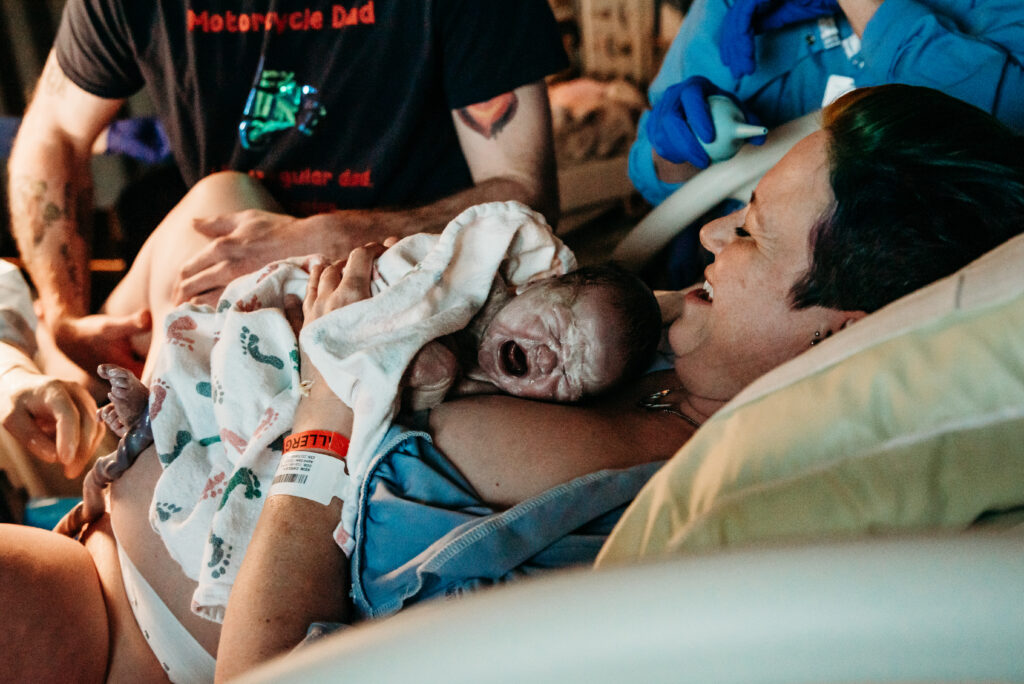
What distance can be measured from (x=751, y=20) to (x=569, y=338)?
0.97m

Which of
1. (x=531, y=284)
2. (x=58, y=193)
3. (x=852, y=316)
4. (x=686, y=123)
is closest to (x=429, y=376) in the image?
(x=531, y=284)

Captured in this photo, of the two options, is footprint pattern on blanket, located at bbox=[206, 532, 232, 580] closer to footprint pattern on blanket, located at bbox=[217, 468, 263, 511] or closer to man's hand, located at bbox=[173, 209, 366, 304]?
footprint pattern on blanket, located at bbox=[217, 468, 263, 511]

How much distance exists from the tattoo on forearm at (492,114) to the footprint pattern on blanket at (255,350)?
35.7 inches

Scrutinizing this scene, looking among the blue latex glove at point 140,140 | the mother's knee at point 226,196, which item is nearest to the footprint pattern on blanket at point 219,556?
the mother's knee at point 226,196

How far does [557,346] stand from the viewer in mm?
1129

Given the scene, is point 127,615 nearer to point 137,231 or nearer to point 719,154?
point 719,154

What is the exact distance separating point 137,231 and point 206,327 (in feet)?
4.65

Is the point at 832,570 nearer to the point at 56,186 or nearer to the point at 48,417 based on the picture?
the point at 48,417

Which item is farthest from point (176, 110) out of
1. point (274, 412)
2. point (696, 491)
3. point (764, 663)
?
point (764, 663)

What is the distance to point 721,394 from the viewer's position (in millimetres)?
1109

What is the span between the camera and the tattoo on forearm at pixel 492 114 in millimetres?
1794

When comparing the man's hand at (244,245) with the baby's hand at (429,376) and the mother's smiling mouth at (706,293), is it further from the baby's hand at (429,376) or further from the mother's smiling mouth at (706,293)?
the mother's smiling mouth at (706,293)

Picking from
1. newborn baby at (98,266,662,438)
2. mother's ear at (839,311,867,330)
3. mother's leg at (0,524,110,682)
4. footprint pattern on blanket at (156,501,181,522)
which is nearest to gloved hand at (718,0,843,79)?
newborn baby at (98,266,662,438)

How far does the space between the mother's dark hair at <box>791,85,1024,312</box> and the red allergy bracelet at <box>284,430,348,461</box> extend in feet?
2.23
